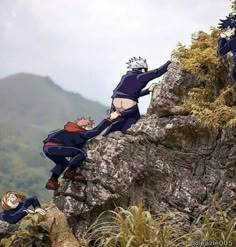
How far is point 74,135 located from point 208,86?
1.82m

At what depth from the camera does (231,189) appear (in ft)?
16.8

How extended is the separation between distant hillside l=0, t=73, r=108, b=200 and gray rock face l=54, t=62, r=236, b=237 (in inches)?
1381

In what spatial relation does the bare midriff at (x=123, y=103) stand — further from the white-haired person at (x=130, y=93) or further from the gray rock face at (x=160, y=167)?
the gray rock face at (x=160, y=167)

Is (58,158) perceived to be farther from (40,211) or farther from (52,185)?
(40,211)

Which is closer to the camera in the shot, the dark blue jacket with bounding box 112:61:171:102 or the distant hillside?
the dark blue jacket with bounding box 112:61:171:102

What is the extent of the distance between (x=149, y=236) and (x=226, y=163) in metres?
1.38

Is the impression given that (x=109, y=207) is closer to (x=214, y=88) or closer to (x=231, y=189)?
(x=231, y=189)

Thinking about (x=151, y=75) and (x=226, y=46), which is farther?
(x=151, y=75)

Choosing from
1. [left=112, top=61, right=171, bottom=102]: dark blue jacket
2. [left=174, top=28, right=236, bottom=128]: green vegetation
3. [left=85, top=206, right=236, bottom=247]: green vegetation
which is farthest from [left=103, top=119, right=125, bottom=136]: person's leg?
[left=85, top=206, right=236, bottom=247]: green vegetation

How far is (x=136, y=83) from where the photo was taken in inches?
246

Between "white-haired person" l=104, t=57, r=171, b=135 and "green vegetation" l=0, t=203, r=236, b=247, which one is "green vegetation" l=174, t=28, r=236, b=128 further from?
"green vegetation" l=0, t=203, r=236, b=247

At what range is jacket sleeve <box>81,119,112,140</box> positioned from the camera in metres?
6.14

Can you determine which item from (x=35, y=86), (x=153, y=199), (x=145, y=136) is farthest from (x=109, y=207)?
(x=35, y=86)

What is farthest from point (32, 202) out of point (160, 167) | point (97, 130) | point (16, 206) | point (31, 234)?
point (160, 167)
